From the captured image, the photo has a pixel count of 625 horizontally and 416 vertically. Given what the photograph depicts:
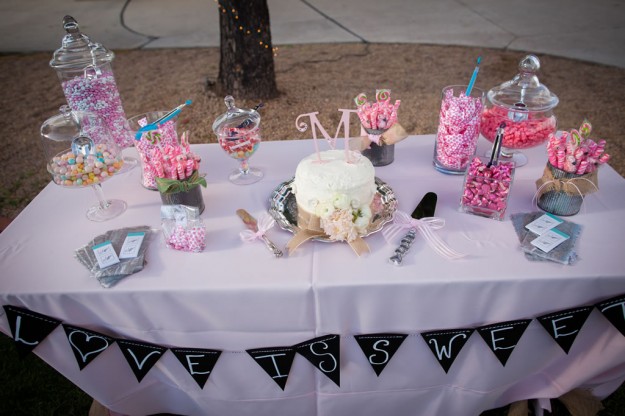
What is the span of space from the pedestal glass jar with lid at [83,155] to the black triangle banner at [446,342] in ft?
3.95

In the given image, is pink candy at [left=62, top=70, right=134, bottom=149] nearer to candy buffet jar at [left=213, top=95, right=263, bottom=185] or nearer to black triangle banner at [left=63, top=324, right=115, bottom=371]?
candy buffet jar at [left=213, top=95, right=263, bottom=185]

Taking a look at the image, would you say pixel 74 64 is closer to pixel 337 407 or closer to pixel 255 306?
pixel 255 306

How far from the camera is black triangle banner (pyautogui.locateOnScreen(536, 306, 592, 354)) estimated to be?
1264 millimetres

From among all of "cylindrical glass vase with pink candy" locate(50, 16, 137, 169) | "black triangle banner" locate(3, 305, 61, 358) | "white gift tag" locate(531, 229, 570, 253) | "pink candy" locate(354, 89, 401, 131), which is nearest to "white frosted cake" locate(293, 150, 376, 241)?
"pink candy" locate(354, 89, 401, 131)

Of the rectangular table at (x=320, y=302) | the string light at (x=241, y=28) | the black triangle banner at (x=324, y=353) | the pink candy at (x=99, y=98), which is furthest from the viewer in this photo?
the string light at (x=241, y=28)

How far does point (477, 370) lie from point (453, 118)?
0.92 m

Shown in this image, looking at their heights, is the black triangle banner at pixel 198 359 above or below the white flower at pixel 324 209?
below

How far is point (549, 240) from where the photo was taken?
4.25 feet

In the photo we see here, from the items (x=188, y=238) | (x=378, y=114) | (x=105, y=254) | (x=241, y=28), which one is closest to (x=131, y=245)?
(x=105, y=254)

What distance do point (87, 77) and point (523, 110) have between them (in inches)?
72.3

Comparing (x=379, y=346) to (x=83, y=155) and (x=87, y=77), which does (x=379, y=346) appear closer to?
(x=83, y=155)

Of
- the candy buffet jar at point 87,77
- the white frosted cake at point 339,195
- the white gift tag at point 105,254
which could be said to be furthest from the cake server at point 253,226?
the candy buffet jar at point 87,77

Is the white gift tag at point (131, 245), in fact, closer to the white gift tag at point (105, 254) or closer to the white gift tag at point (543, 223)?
the white gift tag at point (105, 254)

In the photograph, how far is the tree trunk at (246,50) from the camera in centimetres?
364
